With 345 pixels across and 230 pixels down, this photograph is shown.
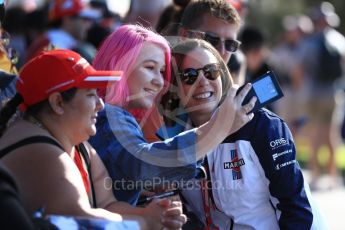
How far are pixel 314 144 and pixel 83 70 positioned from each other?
935 cm

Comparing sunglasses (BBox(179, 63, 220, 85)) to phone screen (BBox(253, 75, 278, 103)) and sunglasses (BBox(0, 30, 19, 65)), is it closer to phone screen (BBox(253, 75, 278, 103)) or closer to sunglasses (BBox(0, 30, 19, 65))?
phone screen (BBox(253, 75, 278, 103))

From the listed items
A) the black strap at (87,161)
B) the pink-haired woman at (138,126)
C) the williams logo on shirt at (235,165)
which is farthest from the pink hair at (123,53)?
the williams logo on shirt at (235,165)

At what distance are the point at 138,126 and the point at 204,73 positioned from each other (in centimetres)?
50

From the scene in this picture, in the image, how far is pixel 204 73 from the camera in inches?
152

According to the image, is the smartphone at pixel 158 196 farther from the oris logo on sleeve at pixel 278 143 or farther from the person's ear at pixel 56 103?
the person's ear at pixel 56 103

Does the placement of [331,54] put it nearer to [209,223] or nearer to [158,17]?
[158,17]

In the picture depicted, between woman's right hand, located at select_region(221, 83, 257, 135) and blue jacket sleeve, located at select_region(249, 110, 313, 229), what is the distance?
12.3 inches

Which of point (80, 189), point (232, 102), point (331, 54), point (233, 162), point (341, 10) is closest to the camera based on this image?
→ point (80, 189)

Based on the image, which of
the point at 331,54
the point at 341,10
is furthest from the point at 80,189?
the point at 341,10

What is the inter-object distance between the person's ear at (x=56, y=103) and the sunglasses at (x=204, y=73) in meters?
0.94

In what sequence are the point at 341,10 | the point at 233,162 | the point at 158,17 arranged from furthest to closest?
the point at 341,10, the point at 158,17, the point at 233,162

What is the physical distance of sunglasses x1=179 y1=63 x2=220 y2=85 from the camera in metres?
3.85

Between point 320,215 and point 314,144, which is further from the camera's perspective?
point 314,144

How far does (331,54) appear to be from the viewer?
1176cm
